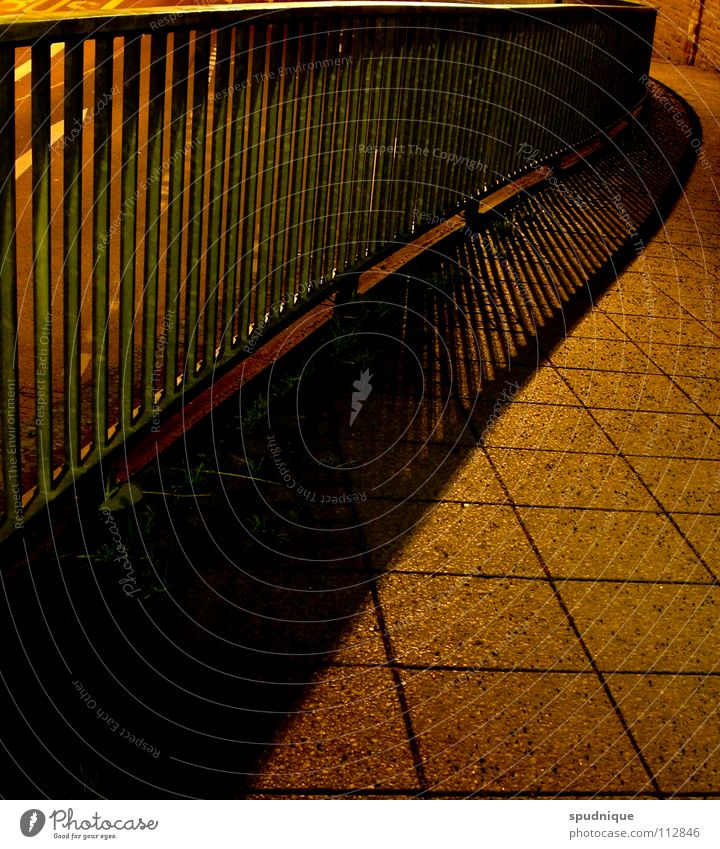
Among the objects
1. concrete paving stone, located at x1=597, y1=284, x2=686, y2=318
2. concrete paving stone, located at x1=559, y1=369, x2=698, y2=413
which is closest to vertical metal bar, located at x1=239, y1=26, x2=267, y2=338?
concrete paving stone, located at x1=559, y1=369, x2=698, y2=413

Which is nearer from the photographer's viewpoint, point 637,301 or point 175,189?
point 175,189

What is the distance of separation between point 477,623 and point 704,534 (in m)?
1.28

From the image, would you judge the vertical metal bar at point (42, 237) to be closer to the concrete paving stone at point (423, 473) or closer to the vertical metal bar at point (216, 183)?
the vertical metal bar at point (216, 183)

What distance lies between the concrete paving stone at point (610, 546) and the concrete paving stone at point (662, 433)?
75 centimetres

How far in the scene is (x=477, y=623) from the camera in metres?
4.22

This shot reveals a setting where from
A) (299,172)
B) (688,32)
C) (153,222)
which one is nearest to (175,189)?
(153,222)

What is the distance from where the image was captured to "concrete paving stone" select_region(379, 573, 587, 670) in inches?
159

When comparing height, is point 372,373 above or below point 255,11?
below

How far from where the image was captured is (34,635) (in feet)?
12.6

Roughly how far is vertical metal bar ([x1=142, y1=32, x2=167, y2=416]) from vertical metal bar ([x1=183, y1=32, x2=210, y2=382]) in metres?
0.19

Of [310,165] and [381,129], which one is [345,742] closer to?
[310,165]

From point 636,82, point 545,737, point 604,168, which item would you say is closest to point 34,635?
point 545,737

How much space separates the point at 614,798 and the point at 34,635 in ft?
5.59
